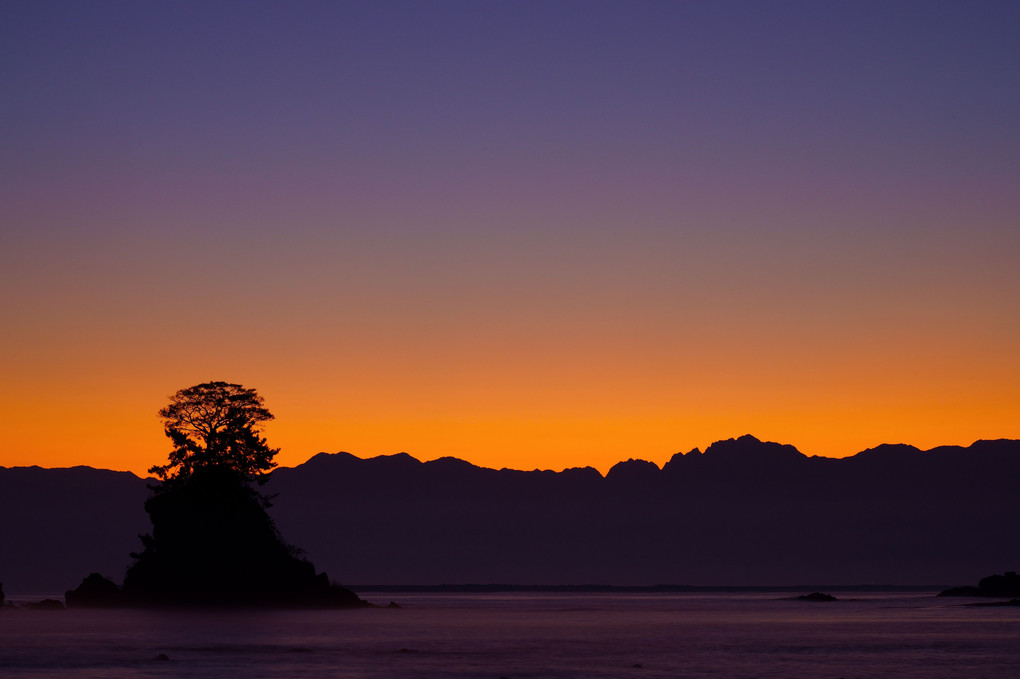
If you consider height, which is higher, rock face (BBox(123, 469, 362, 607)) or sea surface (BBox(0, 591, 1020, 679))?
rock face (BBox(123, 469, 362, 607))

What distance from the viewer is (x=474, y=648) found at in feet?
342

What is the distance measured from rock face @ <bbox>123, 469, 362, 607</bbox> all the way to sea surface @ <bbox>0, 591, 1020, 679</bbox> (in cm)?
240

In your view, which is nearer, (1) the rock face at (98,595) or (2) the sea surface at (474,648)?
(2) the sea surface at (474,648)

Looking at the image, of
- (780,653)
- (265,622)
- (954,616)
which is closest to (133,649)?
(265,622)

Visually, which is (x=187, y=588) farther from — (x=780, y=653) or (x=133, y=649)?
(x=780, y=653)

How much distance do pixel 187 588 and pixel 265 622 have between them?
993 cm

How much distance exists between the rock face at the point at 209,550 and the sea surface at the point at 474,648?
2405 mm

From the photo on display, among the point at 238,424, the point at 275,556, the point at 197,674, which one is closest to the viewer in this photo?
the point at 197,674

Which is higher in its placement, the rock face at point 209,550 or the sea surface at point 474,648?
the rock face at point 209,550

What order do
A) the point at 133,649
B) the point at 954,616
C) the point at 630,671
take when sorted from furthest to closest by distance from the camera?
1. the point at 954,616
2. the point at 133,649
3. the point at 630,671

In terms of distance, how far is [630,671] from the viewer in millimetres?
79250

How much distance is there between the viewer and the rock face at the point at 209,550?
12344 cm

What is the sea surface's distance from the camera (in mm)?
78625

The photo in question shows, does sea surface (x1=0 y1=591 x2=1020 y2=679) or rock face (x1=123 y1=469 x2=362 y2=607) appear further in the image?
rock face (x1=123 y1=469 x2=362 y2=607)
